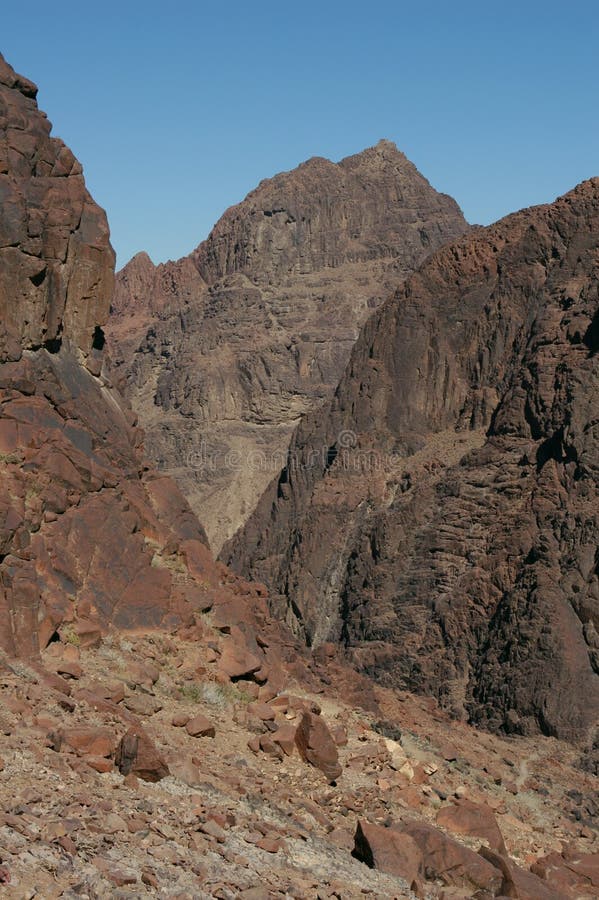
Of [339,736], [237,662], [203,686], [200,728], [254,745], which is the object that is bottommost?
[339,736]

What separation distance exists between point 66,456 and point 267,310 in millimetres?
119143

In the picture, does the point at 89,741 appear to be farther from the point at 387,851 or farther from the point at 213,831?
the point at 387,851

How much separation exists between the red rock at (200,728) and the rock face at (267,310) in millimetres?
94678

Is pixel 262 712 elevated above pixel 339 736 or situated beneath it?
elevated above

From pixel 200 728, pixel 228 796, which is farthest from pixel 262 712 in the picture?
pixel 228 796

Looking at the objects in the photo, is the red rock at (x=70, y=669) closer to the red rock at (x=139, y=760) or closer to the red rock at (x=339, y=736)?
the red rock at (x=139, y=760)

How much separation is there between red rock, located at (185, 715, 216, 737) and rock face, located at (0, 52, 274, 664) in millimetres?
2350

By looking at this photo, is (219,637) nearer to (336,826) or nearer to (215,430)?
(336,826)

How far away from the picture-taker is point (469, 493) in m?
63.8

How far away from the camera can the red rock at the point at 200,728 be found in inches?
802

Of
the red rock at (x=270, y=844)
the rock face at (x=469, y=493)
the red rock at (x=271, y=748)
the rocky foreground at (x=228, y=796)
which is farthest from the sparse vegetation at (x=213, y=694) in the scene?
the rock face at (x=469, y=493)

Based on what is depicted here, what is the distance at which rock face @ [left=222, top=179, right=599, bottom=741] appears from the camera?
173 feet

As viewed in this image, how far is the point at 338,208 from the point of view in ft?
491

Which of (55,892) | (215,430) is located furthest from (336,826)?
(215,430)
